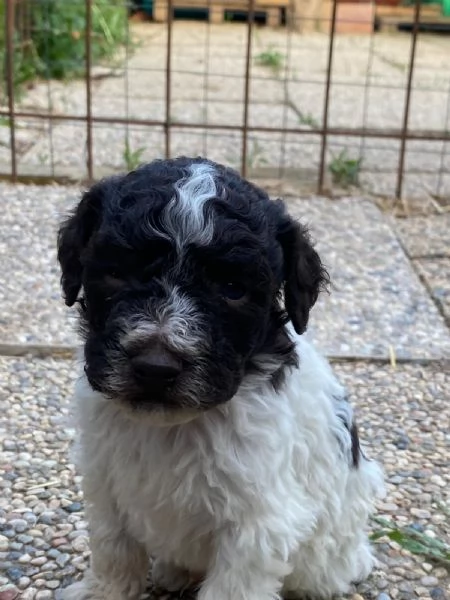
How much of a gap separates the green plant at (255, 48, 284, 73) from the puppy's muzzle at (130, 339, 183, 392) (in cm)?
1180

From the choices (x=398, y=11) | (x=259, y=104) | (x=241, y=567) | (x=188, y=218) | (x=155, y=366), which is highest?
(x=188, y=218)

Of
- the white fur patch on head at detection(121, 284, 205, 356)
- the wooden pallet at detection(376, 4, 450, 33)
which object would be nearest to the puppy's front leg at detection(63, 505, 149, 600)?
the white fur patch on head at detection(121, 284, 205, 356)

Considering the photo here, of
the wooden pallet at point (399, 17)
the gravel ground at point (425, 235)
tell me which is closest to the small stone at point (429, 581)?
the gravel ground at point (425, 235)

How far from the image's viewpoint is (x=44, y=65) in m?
11.2

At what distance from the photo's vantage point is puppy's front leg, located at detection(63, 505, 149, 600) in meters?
2.89

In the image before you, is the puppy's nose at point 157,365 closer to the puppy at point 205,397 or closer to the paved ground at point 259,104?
the puppy at point 205,397

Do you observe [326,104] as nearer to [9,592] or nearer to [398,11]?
[9,592]

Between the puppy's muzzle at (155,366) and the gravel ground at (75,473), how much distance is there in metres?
1.26

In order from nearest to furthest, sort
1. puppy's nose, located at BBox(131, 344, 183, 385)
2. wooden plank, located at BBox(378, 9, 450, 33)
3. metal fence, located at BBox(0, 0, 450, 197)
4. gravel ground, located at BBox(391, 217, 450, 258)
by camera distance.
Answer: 1. puppy's nose, located at BBox(131, 344, 183, 385)
2. gravel ground, located at BBox(391, 217, 450, 258)
3. metal fence, located at BBox(0, 0, 450, 197)
4. wooden plank, located at BBox(378, 9, 450, 33)

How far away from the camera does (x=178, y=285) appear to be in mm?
2357

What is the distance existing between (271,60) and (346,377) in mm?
9518

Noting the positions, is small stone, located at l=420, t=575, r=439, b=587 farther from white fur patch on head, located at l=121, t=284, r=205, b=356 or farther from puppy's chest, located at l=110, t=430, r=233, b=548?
white fur patch on head, located at l=121, t=284, r=205, b=356

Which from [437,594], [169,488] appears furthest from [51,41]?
[169,488]

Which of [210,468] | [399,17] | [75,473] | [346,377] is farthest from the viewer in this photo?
[399,17]
